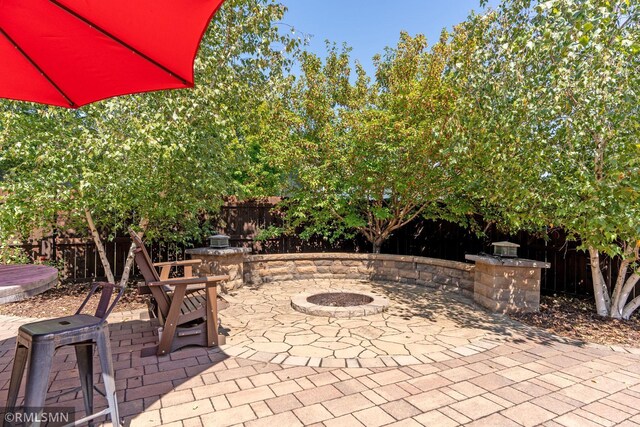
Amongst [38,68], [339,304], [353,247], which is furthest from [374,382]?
[353,247]

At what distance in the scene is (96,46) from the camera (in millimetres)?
1941

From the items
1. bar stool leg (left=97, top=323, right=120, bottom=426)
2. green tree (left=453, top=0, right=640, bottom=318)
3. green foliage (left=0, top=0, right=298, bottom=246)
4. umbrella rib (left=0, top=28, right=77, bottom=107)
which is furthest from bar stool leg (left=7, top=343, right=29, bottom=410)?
green tree (left=453, top=0, right=640, bottom=318)

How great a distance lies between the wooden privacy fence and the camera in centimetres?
551

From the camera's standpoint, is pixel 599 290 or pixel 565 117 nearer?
pixel 565 117

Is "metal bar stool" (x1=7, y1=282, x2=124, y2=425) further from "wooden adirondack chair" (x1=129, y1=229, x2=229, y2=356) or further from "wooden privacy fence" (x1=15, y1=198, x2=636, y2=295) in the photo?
"wooden privacy fence" (x1=15, y1=198, x2=636, y2=295)

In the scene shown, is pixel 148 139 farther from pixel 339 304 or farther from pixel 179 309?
pixel 339 304

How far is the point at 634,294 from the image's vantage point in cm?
491

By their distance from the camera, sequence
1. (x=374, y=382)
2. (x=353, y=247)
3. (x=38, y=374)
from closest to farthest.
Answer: (x=38, y=374)
(x=374, y=382)
(x=353, y=247)

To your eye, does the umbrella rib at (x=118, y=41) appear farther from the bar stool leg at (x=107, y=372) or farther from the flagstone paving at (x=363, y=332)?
the flagstone paving at (x=363, y=332)

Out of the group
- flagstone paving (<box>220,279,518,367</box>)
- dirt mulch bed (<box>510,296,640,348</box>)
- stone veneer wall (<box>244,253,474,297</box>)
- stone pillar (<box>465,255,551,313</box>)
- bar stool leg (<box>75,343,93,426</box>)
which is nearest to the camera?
bar stool leg (<box>75,343,93,426</box>)

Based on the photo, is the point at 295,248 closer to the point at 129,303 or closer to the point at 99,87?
the point at 129,303

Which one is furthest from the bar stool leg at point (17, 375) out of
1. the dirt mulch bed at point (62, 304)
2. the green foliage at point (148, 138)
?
the dirt mulch bed at point (62, 304)

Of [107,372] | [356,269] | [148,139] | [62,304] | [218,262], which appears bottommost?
[62,304]

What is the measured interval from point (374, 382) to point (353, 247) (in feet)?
18.7
